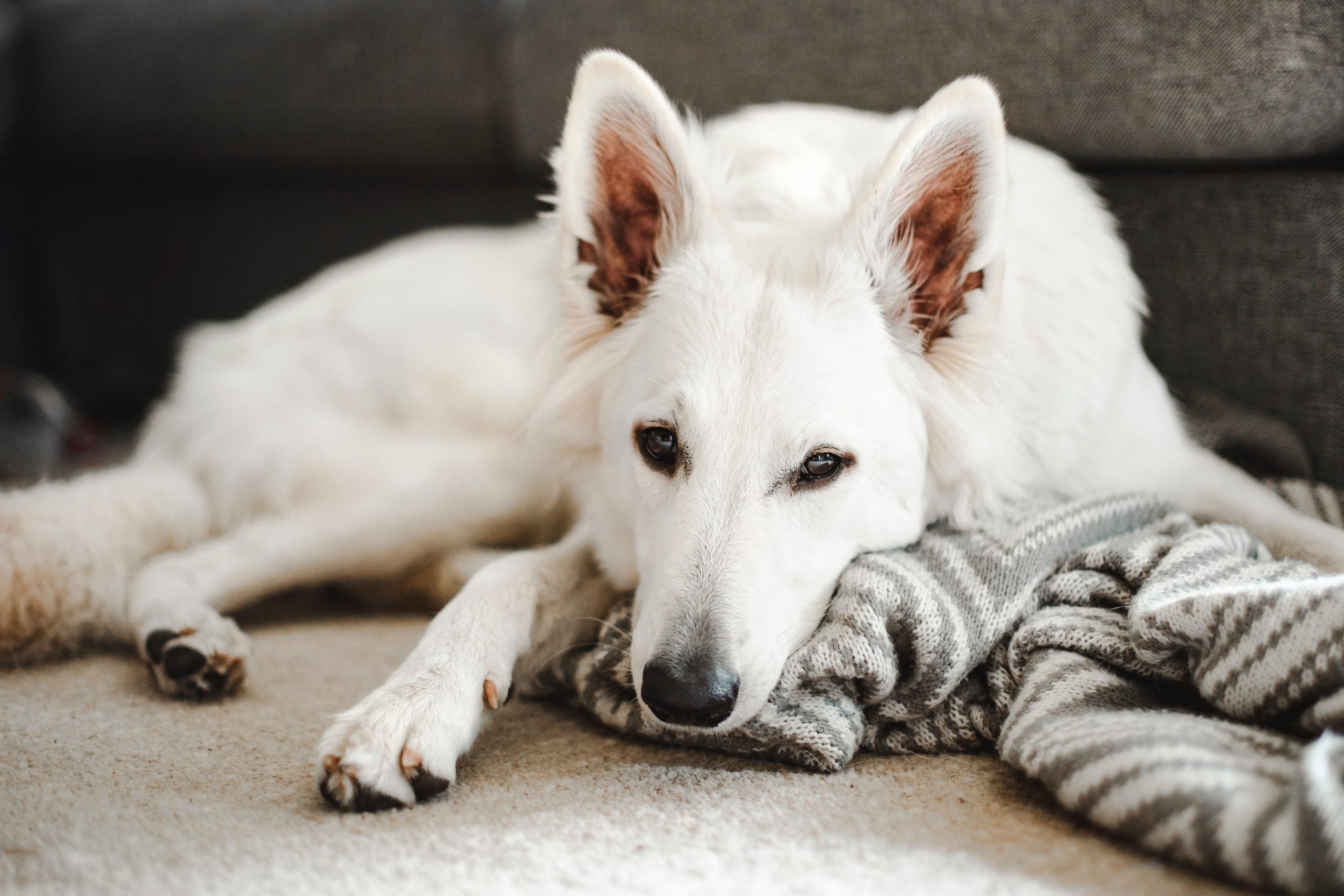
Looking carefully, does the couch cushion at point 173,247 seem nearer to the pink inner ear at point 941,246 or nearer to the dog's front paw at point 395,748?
the pink inner ear at point 941,246

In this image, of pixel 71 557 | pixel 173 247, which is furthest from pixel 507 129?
pixel 71 557

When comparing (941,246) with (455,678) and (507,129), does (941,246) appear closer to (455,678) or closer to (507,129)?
(455,678)

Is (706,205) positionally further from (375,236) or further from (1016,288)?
(375,236)

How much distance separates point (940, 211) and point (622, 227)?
0.52 m

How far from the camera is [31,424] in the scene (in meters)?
3.39

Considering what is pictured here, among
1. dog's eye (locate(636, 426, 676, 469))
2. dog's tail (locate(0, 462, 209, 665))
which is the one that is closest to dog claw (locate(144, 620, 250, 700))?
dog's tail (locate(0, 462, 209, 665))

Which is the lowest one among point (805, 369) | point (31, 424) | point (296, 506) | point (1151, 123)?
point (31, 424)

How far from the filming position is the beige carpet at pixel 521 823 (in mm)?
1028

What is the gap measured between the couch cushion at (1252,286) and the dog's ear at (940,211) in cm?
88

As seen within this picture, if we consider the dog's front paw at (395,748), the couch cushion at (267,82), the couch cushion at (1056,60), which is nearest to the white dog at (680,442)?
the dog's front paw at (395,748)

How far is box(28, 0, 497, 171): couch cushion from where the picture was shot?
126 inches

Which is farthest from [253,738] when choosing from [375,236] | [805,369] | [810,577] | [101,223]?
[101,223]

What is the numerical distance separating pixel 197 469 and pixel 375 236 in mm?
1547

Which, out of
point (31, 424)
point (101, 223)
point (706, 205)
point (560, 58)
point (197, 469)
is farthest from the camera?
point (101, 223)
